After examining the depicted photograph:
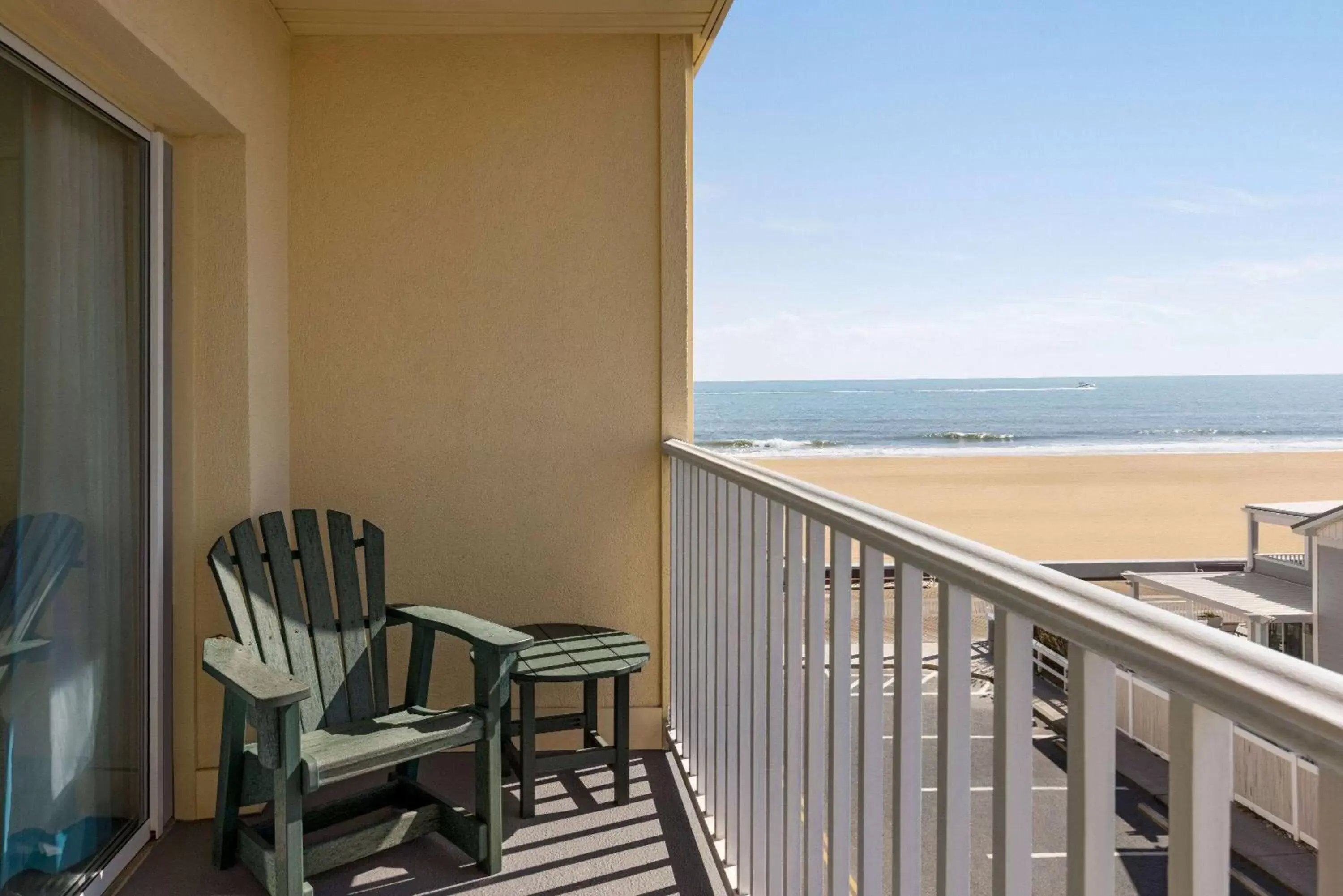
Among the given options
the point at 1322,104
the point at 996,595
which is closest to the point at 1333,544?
the point at 996,595


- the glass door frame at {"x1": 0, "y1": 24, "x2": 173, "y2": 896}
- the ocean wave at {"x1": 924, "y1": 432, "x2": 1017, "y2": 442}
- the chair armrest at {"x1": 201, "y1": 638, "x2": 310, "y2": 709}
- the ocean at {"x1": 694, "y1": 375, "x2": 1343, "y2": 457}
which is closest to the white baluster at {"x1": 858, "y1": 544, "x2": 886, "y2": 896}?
the chair armrest at {"x1": 201, "y1": 638, "x2": 310, "y2": 709}

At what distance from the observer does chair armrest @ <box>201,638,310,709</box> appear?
1.91 m

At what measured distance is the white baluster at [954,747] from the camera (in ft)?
3.26

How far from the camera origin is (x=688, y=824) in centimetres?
258

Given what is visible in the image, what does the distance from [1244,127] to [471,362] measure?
39.0 meters

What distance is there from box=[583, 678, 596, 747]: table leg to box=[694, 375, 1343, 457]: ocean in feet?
68.2

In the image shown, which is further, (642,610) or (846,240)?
(846,240)

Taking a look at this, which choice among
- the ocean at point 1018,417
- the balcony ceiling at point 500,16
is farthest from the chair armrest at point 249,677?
the ocean at point 1018,417

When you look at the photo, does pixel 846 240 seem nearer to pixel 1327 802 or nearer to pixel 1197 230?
pixel 1197 230

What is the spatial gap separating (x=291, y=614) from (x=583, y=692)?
35.6 inches

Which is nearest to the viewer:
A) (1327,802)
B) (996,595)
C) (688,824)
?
(1327,802)

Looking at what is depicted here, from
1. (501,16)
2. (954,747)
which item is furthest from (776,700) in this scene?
(501,16)

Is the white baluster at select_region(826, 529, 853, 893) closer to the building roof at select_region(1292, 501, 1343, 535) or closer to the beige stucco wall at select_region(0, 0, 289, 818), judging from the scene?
the building roof at select_region(1292, 501, 1343, 535)

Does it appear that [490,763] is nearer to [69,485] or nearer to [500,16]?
[69,485]
